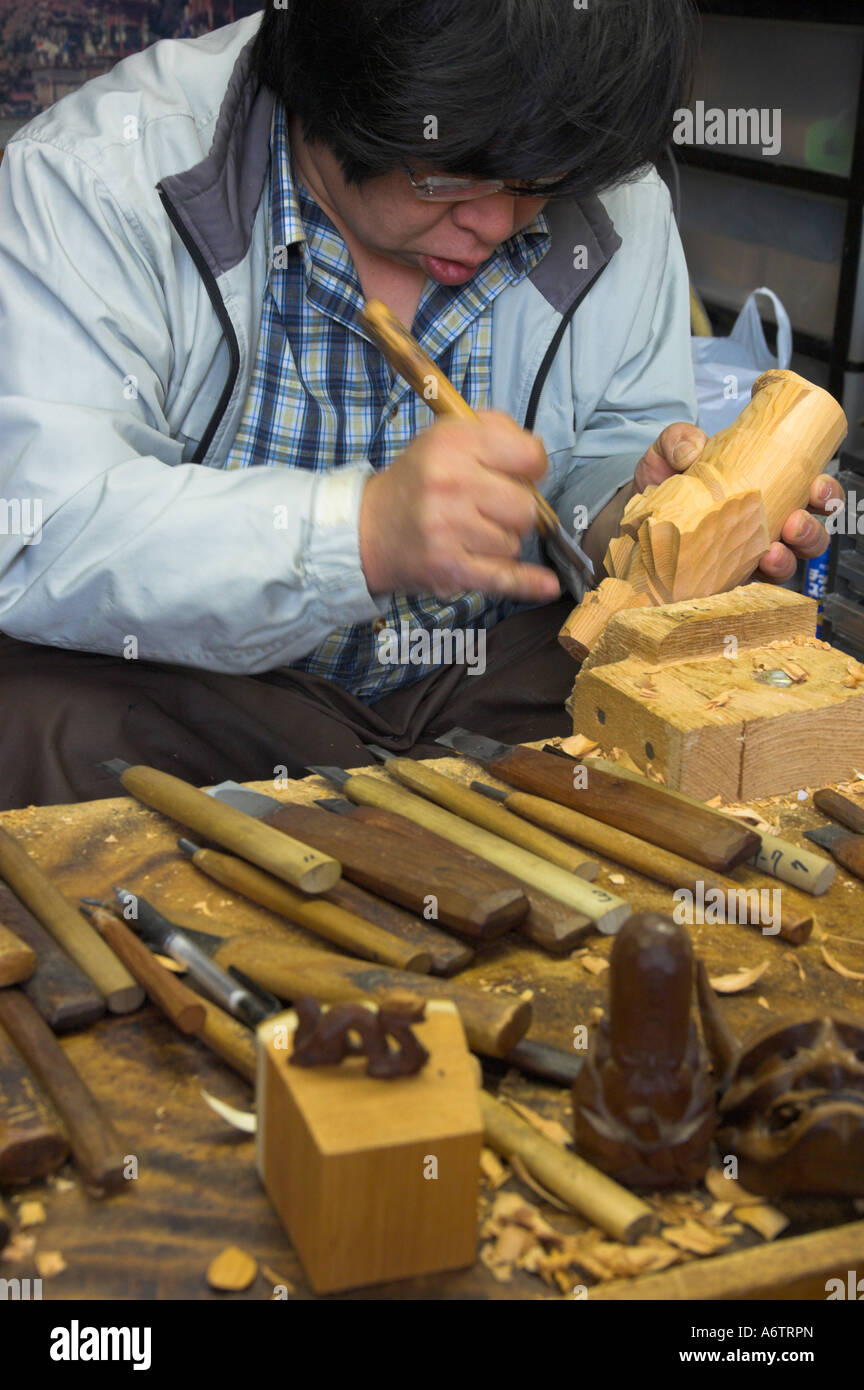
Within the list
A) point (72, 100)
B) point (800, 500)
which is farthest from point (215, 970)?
point (72, 100)

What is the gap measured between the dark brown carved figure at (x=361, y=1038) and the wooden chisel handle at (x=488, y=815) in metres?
0.51

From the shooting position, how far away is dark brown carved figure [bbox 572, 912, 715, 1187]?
0.95 meters

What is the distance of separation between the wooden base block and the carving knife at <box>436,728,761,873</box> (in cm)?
56

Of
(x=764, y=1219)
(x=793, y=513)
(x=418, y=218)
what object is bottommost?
(x=764, y=1219)

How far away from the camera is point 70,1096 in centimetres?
103

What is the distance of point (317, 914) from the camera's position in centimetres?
129

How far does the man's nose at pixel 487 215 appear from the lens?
1826 millimetres

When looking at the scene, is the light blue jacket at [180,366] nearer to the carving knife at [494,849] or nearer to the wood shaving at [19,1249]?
the carving knife at [494,849]

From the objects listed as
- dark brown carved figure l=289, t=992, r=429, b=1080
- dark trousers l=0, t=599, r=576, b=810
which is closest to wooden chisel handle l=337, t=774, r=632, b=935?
dark brown carved figure l=289, t=992, r=429, b=1080

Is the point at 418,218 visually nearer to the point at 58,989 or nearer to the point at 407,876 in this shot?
the point at 407,876

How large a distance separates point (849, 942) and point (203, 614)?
2.88 ft

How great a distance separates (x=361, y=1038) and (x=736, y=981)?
1.54 feet
